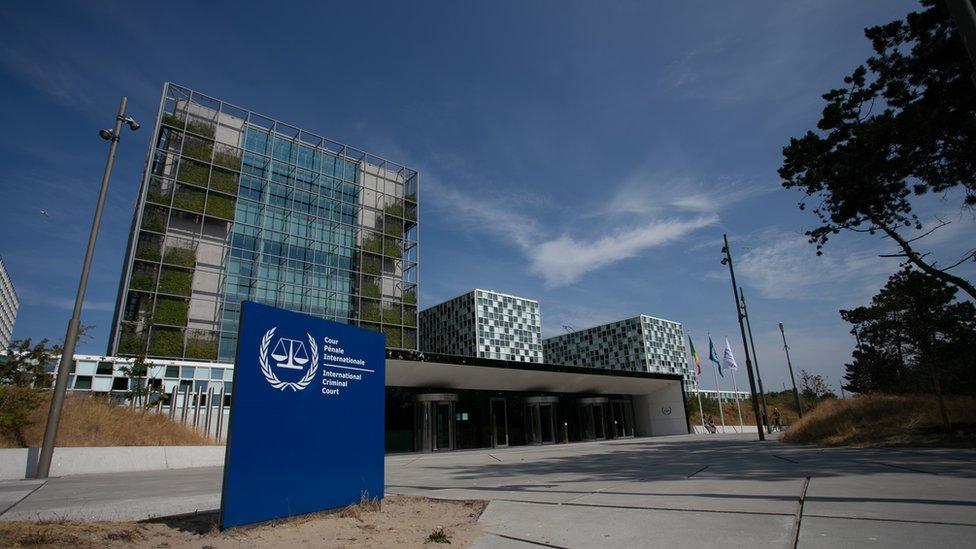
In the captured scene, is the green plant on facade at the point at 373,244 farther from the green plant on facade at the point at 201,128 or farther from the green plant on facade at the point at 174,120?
the green plant on facade at the point at 174,120

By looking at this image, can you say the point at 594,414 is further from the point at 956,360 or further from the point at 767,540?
the point at 767,540

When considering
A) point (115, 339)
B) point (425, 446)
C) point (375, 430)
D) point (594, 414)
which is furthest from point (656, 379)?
point (115, 339)

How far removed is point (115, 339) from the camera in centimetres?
3809

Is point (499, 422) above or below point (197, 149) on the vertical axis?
below

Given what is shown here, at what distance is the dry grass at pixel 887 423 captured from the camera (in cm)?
1287

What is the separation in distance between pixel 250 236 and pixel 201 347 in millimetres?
12287

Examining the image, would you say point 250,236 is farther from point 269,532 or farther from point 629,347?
point 629,347

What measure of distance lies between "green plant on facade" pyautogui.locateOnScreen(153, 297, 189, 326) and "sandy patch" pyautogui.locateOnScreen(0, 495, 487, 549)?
4189 cm

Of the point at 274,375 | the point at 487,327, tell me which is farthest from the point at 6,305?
the point at 274,375

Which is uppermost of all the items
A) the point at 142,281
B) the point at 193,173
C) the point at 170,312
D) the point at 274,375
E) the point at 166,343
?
the point at 193,173

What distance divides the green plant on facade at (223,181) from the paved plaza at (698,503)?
43138 mm

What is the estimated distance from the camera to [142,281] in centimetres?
4003

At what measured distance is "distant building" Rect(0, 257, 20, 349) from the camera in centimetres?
7781

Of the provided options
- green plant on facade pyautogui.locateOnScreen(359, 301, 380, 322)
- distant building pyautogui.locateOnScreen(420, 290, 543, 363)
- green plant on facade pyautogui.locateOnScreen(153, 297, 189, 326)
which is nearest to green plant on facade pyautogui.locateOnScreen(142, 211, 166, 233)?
green plant on facade pyautogui.locateOnScreen(153, 297, 189, 326)
